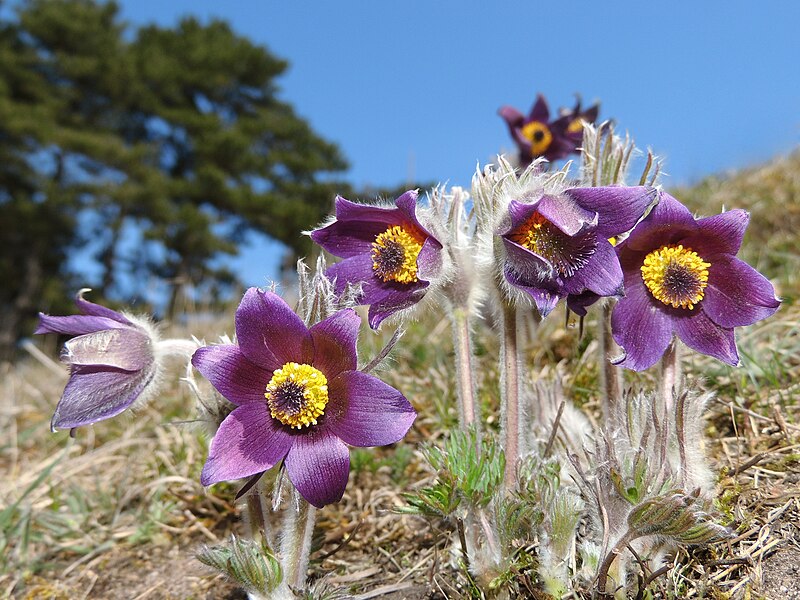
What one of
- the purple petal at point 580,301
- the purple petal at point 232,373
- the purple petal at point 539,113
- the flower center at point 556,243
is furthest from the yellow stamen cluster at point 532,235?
the purple petal at point 539,113

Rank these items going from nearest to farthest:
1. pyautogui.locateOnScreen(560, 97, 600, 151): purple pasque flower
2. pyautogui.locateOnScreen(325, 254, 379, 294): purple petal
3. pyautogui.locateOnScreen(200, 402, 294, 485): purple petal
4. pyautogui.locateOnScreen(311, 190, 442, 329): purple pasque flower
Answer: pyautogui.locateOnScreen(200, 402, 294, 485): purple petal → pyautogui.locateOnScreen(311, 190, 442, 329): purple pasque flower → pyautogui.locateOnScreen(325, 254, 379, 294): purple petal → pyautogui.locateOnScreen(560, 97, 600, 151): purple pasque flower

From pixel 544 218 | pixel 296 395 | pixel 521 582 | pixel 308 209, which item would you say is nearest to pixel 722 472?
pixel 521 582

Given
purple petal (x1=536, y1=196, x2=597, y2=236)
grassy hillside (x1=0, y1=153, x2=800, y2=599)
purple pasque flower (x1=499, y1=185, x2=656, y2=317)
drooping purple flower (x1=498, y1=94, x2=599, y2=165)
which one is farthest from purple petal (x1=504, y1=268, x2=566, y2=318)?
drooping purple flower (x1=498, y1=94, x2=599, y2=165)

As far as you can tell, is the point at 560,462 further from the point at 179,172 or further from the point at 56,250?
the point at 179,172

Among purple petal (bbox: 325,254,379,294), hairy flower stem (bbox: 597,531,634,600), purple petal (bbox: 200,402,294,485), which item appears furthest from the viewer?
purple petal (bbox: 325,254,379,294)

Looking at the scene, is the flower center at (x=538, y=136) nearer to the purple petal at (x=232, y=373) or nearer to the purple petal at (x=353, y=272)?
the purple petal at (x=353, y=272)

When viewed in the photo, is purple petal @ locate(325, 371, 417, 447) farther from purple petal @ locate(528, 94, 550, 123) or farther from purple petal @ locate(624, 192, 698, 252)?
purple petal @ locate(528, 94, 550, 123)
